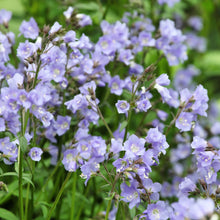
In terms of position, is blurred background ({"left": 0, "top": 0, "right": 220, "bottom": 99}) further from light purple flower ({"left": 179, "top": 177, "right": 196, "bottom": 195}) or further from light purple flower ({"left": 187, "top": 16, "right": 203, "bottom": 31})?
light purple flower ({"left": 179, "top": 177, "right": 196, "bottom": 195})

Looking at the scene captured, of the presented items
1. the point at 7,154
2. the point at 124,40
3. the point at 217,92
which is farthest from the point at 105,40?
the point at 217,92

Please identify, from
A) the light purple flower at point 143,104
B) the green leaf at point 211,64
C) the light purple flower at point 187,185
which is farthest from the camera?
the green leaf at point 211,64

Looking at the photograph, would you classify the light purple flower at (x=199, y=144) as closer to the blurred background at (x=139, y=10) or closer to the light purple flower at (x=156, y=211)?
the light purple flower at (x=156, y=211)

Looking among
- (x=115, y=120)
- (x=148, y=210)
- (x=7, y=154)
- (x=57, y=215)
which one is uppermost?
(x=115, y=120)

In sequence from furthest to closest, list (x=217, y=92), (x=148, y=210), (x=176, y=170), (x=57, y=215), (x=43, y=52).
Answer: (x=217, y=92) < (x=176, y=170) < (x=57, y=215) < (x=43, y=52) < (x=148, y=210)

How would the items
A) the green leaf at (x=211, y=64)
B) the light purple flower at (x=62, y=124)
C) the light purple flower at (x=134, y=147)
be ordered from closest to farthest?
the light purple flower at (x=134, y=147), the light purple flower at (x=62, y=124), the green leaf at (x=211, y=64)

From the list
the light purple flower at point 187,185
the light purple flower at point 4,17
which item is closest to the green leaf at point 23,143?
the light purple flower at point 187,185

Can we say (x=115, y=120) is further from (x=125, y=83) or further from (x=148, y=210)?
(x=148, y=210)

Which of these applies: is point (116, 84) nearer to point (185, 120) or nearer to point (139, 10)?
point (185, 120)
